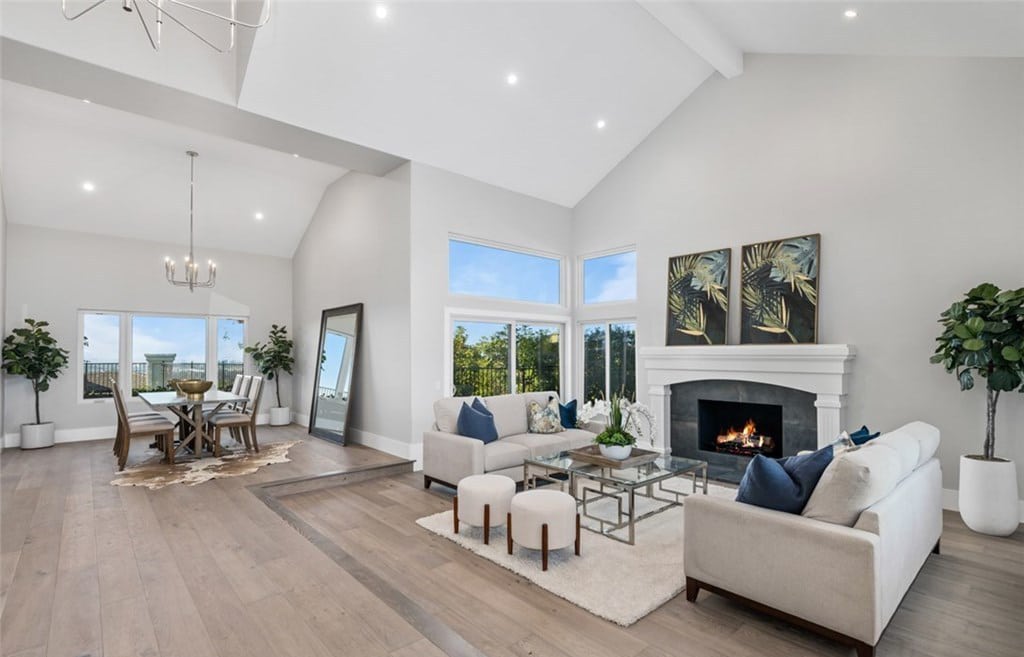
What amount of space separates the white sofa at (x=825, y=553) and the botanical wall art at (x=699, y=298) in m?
3.15

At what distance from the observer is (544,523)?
3.17 metres

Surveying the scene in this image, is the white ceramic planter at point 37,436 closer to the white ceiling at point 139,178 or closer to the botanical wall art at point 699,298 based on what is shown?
the white ceiling at point 139,178

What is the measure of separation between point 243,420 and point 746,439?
6120 millimetres

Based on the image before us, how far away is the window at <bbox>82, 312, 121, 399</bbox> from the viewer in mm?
7398

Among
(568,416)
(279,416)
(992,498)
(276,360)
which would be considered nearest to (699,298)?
(568,416)

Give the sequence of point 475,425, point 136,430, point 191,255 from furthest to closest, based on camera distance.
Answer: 1. point 191,255
2. point 136,430
3. point 475,425

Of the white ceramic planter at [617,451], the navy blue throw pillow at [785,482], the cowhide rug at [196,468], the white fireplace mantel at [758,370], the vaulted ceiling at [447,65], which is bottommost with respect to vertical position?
the cowhide rug at [196,468]

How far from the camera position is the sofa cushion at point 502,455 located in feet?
15.1

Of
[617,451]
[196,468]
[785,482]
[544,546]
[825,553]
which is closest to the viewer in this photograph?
[825,553]

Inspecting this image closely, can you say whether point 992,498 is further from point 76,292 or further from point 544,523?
point 76,292

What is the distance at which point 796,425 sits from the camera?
17.4 ft

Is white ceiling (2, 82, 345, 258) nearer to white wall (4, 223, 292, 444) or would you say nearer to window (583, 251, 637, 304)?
white wall (4, 223, 292, 444)

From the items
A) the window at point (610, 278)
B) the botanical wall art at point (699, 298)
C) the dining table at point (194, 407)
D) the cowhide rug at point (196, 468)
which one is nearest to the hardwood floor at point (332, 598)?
the cowhide rug at point (196, 468)

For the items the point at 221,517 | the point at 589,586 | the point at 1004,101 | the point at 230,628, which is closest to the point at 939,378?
the point at 1004,101
